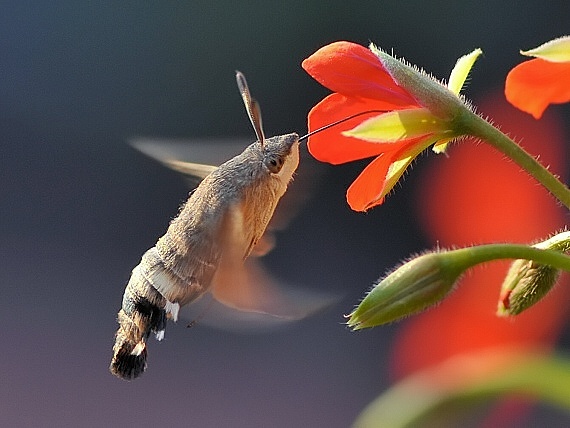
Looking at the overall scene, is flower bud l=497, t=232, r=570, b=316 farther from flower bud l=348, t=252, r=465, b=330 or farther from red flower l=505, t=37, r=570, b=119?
red flower l=505, t=37, r=570, b=119

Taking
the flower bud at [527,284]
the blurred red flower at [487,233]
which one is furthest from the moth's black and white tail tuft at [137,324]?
the blurred red flower at [487,233]

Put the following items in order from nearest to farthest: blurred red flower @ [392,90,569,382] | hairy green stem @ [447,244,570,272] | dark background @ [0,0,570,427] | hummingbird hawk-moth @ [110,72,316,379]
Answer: hairy green stem @ [447,244,570,272] → hummingbird hawk-moth @ [110,72,316,379] → blurred red flower @ [392,90,569,382] → dark background @ [0,0,570,427]

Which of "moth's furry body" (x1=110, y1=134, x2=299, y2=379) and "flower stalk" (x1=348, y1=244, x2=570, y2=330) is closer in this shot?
"flower stalk" (x1=348, y1=244, x2=570, y2=330)

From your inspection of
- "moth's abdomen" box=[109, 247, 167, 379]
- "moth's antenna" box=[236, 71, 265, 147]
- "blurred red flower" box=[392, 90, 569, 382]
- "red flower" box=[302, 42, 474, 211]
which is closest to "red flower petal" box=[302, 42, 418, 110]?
"red flower" box=[302, 42, 474, 211]

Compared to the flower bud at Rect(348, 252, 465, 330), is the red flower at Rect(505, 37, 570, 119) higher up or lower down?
higher up

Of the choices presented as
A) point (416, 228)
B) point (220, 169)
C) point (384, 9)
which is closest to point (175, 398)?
point (416, 228)

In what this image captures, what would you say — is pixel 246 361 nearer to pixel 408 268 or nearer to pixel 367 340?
pixel 367 340
